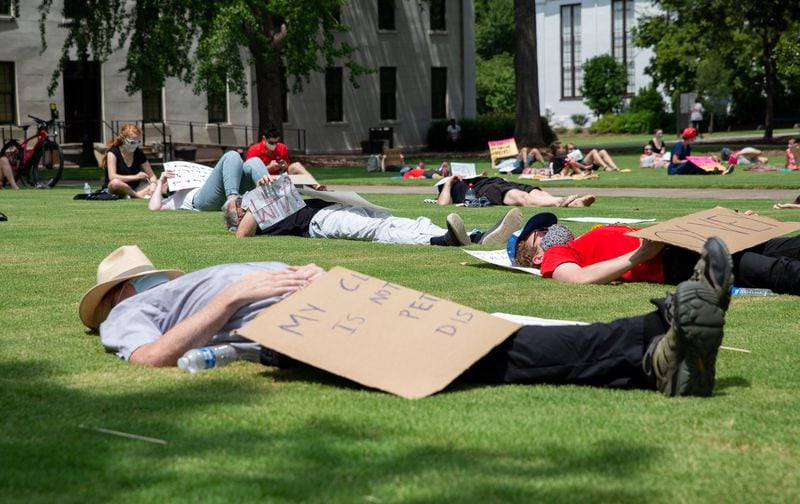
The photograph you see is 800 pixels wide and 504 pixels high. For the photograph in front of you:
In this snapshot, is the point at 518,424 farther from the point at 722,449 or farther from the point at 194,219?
the point at 194,219

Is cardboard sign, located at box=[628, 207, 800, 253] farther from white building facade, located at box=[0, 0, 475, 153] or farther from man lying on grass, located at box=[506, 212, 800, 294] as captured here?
white building facade, located at box=[0, 0, 475, 153]

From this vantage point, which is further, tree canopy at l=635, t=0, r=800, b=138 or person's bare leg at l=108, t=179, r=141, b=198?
tree canopy at l=635, t=0, r=800, b=138

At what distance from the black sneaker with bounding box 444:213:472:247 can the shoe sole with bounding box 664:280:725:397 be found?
20.4ft

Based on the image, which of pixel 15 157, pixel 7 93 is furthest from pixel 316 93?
pixel 15 157

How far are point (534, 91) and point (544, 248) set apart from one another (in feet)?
111

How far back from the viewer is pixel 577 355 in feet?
16.1

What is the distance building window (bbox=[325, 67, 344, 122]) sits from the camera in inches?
1972

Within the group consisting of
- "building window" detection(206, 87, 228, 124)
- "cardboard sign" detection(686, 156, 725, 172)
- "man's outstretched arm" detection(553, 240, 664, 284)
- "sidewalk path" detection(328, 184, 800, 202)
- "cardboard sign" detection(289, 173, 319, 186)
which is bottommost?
"sidewalk path" detection(328, 184, 800, 202)

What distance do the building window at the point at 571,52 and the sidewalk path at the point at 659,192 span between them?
62.9 metres

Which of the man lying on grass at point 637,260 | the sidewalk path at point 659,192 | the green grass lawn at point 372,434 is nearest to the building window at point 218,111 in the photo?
the sidewalk path at point 659,192

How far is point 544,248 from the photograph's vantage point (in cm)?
833

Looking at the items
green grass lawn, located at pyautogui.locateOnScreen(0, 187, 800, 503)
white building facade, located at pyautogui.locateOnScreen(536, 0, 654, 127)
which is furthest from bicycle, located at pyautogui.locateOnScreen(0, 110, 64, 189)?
white building facade, located at pyautogui.locateOnScreen(536, 0, 654, 127)

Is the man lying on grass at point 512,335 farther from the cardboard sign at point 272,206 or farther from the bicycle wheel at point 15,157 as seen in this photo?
the bicycle wheel at point 15,157

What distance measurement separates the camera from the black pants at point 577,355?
190 inches
